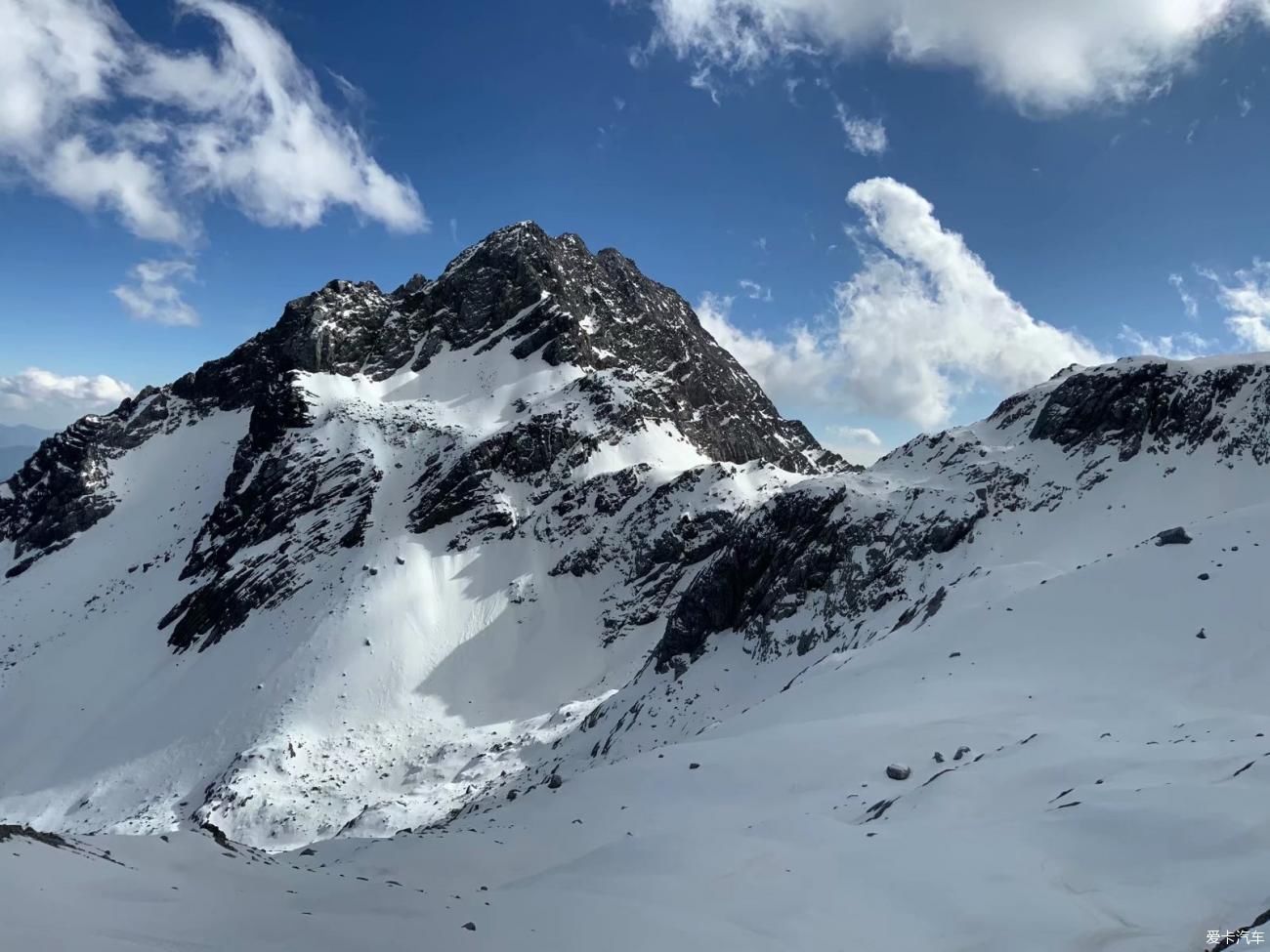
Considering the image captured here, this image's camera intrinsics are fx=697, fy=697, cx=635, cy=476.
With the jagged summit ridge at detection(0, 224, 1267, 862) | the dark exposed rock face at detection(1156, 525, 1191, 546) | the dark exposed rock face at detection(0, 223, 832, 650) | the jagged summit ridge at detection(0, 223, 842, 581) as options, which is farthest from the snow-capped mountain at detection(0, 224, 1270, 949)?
the jagged summit ridge at detection(0, 223, 842, 581)

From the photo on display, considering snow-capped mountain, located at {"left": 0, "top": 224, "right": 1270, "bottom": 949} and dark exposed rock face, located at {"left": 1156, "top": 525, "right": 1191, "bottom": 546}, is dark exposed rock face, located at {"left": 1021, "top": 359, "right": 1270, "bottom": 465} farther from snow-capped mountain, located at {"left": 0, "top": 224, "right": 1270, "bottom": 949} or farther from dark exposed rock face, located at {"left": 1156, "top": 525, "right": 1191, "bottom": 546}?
dark exposed rock face, located at {"left": 1156, "top": 525, "right": 1191, "bottom": 546}

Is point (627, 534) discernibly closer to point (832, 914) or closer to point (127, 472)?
point (832, 914)

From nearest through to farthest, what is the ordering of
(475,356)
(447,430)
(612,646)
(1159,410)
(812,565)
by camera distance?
(812,565) < (1159,410) < (612,646) < (447,430) < (475,356)

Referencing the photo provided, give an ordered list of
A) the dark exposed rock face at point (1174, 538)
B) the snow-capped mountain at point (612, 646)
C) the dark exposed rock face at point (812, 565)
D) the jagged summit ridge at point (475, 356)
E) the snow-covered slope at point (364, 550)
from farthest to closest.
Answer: the jagged summit ridge at point (475, 356), the snow-covered slope at point (364, 550), the dark exposed rock face at point (812, 565), the dark exposed rock face at point (1174, 538), the snow-capped mountain at point (612, 646)

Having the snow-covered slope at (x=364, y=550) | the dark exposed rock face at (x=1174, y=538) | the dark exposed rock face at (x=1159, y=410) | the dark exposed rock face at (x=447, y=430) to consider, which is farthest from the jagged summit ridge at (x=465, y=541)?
the dark exposed rock face at (x=1174, y=538)

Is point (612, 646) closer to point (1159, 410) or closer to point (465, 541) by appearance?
point (465, 541)

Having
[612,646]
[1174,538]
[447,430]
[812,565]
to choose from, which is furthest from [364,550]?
[1174,538]

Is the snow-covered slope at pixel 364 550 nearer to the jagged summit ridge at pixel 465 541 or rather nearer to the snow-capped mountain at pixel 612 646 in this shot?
Answer: the jagged summit ridge at pixel 465 541

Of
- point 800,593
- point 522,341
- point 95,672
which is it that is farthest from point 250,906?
point 522,341
